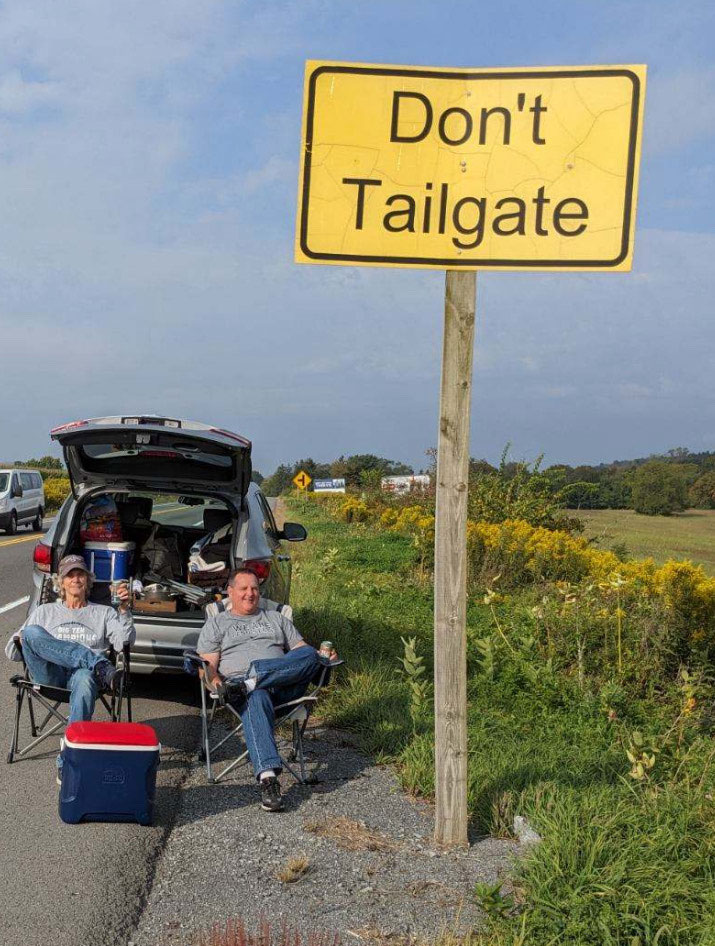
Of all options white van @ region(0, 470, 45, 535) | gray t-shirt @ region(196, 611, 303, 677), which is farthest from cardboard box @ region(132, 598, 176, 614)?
white van @ region(0, 470, 45, 535)

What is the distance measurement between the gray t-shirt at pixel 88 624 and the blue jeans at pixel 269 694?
833 millimetres

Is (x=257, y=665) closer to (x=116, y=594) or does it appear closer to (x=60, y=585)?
(x=116, y=594)

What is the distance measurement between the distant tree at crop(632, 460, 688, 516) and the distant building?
15.1 m

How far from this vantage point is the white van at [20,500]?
2570cm

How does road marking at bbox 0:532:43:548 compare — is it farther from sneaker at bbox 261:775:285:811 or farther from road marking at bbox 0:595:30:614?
sneaker at bbox 261:775:285:811

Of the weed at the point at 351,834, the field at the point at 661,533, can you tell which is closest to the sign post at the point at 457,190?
the weed at the point at 351,834

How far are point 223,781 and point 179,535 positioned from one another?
340 cm

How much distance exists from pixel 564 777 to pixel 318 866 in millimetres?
1682

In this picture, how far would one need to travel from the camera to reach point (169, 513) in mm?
8938

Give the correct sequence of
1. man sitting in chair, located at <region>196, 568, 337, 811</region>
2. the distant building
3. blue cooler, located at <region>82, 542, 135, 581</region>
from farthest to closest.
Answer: the distant building < blue cooler, located at <region>82, 542, 135, 581</region> < man sitting in chair, located at <region>196, 568, 337, 811</region>

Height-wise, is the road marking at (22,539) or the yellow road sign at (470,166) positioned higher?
the yellow road sign at (470,166)

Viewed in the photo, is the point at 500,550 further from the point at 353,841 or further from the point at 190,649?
the point at 353,841

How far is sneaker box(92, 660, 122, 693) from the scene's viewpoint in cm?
607

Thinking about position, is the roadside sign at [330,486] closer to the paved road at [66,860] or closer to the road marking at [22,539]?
the road marking at [22,539]
